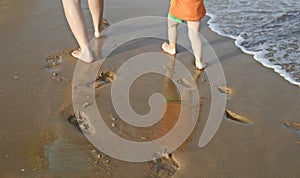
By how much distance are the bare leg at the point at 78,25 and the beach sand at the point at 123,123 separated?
0.12 m

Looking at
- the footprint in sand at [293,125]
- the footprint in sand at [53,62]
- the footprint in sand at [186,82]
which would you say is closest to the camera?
the footprint in sand at [293,125]

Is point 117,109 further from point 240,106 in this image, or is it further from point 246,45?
point 246,45

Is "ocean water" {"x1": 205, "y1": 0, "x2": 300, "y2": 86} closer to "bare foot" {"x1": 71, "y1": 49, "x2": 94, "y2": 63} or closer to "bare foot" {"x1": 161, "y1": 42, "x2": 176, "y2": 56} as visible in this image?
"bare foot" {"x1": 161, "y1": 42, "x2": 176, "y2": 56}

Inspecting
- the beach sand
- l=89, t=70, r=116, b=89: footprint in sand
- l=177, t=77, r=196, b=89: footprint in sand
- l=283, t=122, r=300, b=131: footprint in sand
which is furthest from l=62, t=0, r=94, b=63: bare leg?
l=283, t=122, r=300, b=131: footprint in sand

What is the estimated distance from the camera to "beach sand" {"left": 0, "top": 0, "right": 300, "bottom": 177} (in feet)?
7.80

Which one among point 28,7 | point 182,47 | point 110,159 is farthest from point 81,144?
point 28,7

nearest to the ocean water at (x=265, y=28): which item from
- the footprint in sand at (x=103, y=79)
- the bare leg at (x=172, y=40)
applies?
the bare leg at (x=172, y=40)

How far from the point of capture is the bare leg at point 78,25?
3592 mm

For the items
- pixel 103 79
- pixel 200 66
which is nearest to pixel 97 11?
pixel 103 79

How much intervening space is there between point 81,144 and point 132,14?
2591mm

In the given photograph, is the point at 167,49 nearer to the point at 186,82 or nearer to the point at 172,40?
the point at 172,40

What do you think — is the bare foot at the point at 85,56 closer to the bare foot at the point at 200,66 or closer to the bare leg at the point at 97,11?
Result: the bare leg at the point at 97,11

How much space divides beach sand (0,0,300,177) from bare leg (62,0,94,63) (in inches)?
4.8

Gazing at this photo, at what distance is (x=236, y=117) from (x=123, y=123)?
2.88 ft
